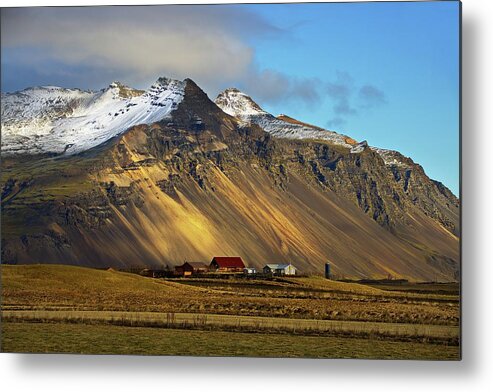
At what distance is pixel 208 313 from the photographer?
15.8 m

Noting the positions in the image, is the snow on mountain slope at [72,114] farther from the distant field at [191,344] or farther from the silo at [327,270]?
the silo at [327,270]

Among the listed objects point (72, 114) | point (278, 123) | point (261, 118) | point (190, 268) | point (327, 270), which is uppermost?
point (261, 118)

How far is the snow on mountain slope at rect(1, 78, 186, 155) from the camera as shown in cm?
1828

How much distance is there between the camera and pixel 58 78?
17375 millimetres

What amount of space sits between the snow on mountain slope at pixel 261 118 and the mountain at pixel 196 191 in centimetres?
9

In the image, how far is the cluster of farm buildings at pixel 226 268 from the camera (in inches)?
711

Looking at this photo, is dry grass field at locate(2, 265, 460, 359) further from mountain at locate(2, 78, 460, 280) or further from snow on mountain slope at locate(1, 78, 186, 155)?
snow on mountain slope at locate(1, 78, 186, 155)

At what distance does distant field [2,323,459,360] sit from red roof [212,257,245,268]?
3280mm

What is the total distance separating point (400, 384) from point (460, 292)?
1647 mm

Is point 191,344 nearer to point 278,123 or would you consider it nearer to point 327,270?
point 327,270

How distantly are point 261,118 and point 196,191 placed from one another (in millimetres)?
6559

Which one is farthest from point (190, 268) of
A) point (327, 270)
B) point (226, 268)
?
point (327, 270)

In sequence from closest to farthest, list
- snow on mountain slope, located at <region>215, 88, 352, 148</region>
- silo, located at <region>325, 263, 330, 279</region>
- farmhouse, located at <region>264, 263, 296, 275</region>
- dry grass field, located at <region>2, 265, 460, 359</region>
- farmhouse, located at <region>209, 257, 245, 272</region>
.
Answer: dry grass field, located at <region>2, 265, 460, 359</region> → farmhouse, located at <region>209, 257, 245, 272</region> → farmhouse, located at <region>264, 263, 296, 275</region> → snow on mountain slope, located at <region>215, 88, 352, 148</region> → silo, located at <region>325, 263, 330, 279</region>

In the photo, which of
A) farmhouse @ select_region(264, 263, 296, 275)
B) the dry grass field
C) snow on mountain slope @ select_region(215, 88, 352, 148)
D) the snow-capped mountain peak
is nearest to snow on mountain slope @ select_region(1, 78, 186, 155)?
the snow-capped mountain peak
